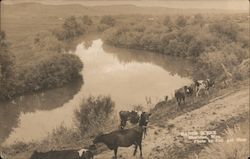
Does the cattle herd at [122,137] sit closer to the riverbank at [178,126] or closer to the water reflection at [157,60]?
the riverbank at [178,126]

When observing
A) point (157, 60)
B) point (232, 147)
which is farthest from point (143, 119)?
point (232, 147)

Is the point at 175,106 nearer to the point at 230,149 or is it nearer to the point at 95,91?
the point at 230,149

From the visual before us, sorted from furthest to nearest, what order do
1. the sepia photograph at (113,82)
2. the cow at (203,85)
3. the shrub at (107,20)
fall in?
the cow at (203,85) < the shrub at (107,20) < the sepia photograph at (113,82)

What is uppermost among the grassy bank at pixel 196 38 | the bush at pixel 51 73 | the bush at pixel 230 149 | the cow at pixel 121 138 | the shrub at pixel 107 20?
the shrub at pixel 107 20

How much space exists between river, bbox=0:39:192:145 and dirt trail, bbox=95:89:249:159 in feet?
1.17

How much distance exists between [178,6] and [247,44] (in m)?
1.18

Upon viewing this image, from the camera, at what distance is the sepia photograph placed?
20.0 feet

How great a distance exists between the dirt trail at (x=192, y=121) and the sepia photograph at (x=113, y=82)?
0.05 feet

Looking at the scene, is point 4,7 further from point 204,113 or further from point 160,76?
point 204,113

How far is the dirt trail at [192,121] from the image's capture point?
6.16 metres

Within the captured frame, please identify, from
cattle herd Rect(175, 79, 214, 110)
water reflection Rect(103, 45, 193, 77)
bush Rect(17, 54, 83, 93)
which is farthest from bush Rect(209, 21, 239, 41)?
bush Rect(17, 54, 83, 93)

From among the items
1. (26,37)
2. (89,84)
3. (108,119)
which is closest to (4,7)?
(26,37)

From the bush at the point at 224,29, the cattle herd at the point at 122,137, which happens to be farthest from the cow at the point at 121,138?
the bush at the point at 224,29

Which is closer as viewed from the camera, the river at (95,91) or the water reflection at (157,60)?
the river at (95,91)
